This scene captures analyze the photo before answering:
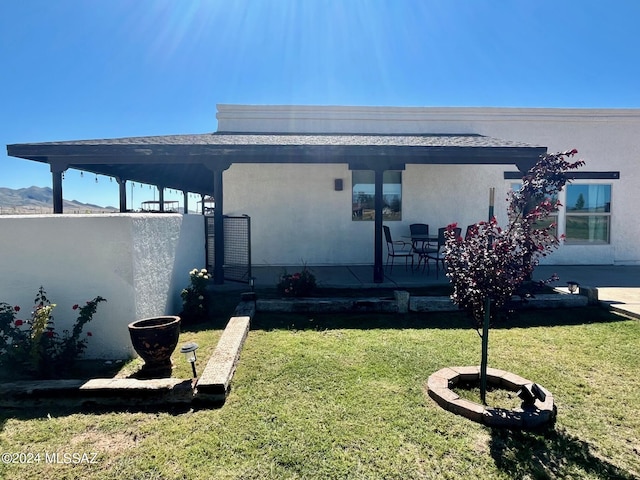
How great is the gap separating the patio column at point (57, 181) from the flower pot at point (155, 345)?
4.79m

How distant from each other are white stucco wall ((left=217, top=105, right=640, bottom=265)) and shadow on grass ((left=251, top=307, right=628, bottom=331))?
4.17m

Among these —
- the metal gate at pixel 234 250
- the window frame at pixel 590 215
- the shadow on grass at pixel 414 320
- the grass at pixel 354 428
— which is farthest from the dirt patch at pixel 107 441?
the window frame at pixel 590 215

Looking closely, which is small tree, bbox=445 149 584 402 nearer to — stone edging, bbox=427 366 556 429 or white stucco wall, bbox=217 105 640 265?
stone edging, bbox=427 366 556 429

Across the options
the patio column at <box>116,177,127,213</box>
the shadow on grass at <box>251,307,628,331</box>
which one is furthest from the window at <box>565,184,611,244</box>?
the patio column at <box>116,177,127,213</box>

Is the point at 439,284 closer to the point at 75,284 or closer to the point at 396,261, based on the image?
the point at 396,261

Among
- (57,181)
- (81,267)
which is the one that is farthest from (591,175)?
(57,181)

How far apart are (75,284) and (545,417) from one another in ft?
14.5

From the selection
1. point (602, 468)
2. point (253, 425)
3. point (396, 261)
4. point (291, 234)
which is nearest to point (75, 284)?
point (253, 425)

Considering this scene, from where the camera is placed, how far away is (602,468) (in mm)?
2041

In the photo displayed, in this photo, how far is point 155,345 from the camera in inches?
126

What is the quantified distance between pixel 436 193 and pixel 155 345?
8159 millimetres

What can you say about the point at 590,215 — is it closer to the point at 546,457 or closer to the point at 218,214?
the point at 546,457

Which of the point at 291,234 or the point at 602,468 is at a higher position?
the point at 291,234

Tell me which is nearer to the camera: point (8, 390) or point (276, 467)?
point (276, 467)
